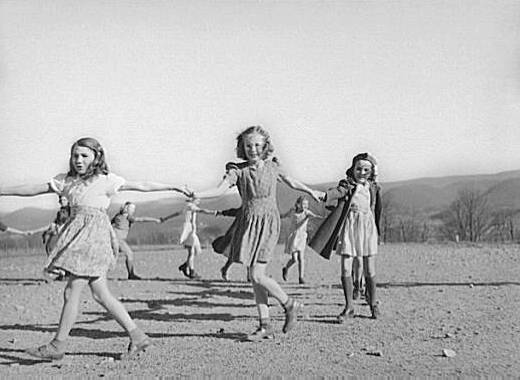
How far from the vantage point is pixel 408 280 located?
28.2 feet

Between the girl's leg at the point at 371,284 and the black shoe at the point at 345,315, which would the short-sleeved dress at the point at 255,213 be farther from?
the girl's leg at the point at 371,284

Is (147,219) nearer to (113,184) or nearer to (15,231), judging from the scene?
(15,231)

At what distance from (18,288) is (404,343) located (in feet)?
17.4

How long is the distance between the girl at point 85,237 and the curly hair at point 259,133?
0.67 metres

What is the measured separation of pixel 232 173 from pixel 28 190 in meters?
1.37

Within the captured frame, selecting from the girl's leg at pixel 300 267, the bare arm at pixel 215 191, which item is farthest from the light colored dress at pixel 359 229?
the girl's leg at pixel 300 267

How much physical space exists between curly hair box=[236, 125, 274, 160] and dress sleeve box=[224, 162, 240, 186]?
0.09 metres

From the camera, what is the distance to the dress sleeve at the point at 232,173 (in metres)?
5.16


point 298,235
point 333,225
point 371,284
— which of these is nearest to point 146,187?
point 333,225

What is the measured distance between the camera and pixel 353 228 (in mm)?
6176

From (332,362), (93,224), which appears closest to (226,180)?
(93,224)

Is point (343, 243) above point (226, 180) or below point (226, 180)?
below

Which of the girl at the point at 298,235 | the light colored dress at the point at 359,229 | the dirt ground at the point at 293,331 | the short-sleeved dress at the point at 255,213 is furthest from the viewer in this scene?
the girl at the point at 298,235

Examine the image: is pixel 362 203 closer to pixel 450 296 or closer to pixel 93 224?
pixel 450 296
